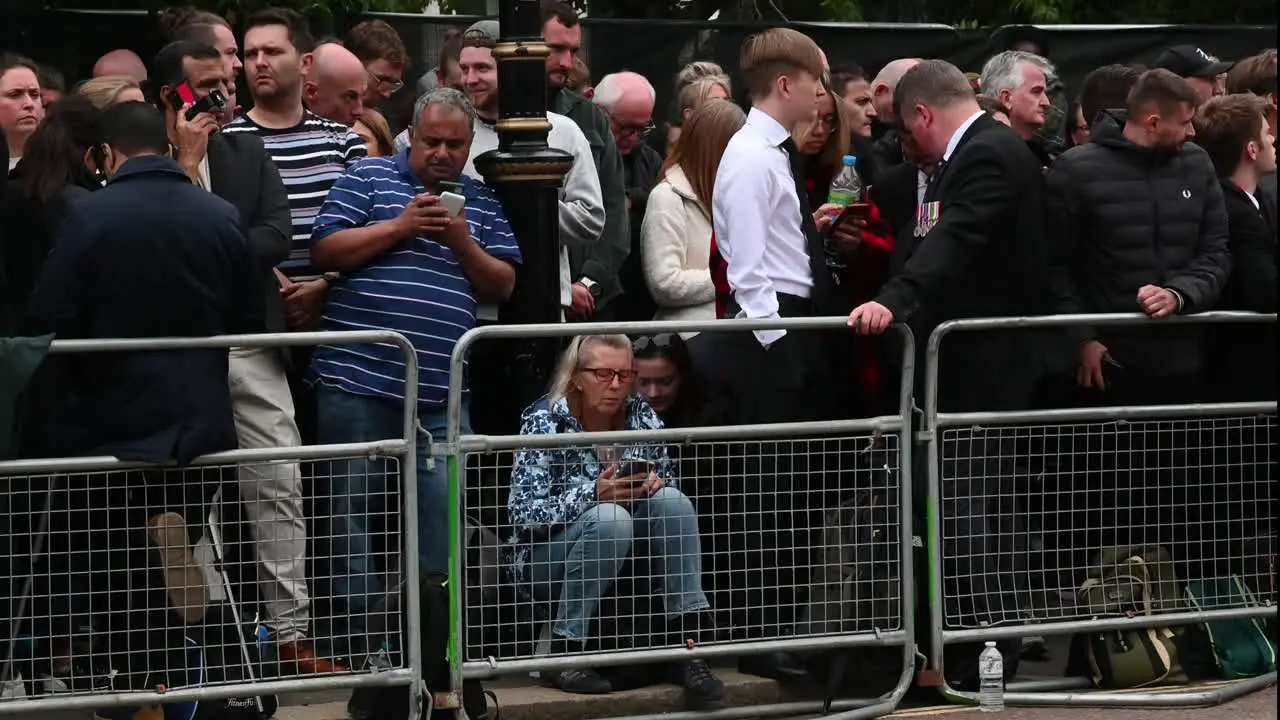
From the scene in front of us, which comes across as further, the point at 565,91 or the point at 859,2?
the point at 859,2

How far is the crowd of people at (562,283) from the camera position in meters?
7.04

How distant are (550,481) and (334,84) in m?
A: 2.30

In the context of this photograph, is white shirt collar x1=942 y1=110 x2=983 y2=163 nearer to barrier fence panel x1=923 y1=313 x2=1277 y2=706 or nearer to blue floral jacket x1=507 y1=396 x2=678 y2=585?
barrier fence panel x1=923 y1=313 x2=1277 y2=706

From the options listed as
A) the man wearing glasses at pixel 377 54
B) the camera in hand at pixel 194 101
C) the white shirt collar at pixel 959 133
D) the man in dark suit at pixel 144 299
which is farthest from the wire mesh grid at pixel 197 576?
the man wearing glasses at pixel 377 54

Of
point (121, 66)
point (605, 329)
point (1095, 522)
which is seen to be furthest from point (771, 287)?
point (121, 66)

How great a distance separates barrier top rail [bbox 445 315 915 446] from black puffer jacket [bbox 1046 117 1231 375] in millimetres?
1104

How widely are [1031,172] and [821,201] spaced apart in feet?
4.42

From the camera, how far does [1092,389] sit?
8.39 m

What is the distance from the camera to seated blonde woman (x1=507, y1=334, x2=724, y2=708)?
24.0 ft

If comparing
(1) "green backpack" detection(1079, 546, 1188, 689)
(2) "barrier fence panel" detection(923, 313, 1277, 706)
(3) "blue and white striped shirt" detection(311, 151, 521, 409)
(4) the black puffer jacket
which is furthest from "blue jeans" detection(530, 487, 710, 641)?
(4) the black puffer jacket

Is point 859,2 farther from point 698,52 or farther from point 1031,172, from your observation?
point 1031,172

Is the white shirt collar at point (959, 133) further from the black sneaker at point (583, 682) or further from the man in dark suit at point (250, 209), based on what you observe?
the man in dark suit at point (250, 209)

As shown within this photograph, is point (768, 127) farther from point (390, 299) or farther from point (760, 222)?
point (390, 299)

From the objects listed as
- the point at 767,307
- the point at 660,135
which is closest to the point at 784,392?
the point at 767,307
